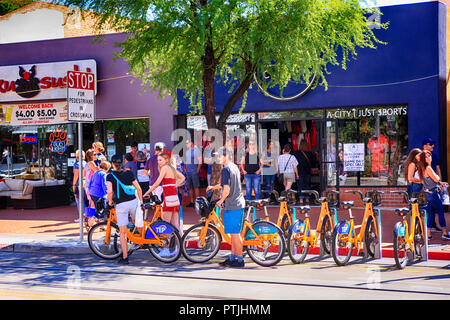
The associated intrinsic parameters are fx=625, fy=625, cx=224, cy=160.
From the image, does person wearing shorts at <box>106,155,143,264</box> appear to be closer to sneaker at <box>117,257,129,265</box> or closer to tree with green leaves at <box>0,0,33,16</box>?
sneaker at <box>117,257,129,265</box>


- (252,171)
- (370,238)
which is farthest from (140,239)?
(252,171)

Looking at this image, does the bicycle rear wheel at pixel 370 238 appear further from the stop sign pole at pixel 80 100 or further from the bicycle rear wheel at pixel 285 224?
the stop sign pole at pixel 80 100

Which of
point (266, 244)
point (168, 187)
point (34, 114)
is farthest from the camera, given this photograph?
point (34, 114)

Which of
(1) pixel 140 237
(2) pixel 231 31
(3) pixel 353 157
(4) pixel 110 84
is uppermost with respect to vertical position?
(4) pixel 110 84

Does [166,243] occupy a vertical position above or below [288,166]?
below

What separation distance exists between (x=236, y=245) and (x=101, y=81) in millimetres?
12167

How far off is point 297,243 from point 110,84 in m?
12.0

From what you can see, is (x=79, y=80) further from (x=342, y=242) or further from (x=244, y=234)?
(x=342, y=242)

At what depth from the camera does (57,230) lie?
14.4 meters

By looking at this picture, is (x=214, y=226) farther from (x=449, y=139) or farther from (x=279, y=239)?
(x=449, y=139)

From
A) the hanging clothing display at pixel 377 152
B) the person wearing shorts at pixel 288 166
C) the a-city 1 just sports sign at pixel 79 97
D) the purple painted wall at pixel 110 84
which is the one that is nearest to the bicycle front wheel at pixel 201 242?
the a-city 1 just sports sign at pixel 79 97

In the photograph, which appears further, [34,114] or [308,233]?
[34,114]

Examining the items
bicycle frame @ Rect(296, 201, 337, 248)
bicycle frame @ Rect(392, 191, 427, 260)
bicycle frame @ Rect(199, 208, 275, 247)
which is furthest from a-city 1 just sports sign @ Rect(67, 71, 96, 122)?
bicycle frame @ Rect(392, 191, 427, 260)

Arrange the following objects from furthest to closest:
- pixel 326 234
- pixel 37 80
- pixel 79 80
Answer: pixel 37 80
pixel 79 80
pixel 326 234
